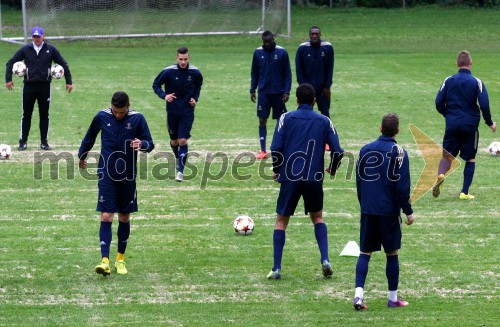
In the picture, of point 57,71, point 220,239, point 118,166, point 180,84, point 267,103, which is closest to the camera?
point 118,166

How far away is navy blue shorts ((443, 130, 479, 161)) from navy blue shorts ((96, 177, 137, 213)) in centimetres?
554

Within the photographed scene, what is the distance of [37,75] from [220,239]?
7.23m

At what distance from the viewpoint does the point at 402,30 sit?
40.3 m

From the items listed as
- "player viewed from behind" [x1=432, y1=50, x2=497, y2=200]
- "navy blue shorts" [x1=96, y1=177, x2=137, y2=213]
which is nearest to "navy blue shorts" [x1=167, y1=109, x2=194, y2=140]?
"player viewed from behind" [x1=432, y1=50, x2=497, y2=200]

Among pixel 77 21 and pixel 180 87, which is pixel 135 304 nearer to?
pixel 180 87

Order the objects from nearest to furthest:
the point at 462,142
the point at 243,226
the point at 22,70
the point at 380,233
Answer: the point at 380,233, the point at 243,226, the point at 462,142, the point at 22,70

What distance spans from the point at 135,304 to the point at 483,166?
29.8 ft

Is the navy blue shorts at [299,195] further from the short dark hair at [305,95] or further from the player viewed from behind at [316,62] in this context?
the player viewed from behind at [316,62]

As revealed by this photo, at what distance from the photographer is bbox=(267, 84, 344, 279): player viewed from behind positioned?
10305mm

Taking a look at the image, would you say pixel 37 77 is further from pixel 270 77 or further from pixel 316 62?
pixel 316 62

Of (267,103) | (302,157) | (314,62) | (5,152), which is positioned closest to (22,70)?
(5,152)

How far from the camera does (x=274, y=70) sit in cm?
1748

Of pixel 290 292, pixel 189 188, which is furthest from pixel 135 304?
pixel 189 188

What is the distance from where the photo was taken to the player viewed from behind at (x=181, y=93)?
613 inches
